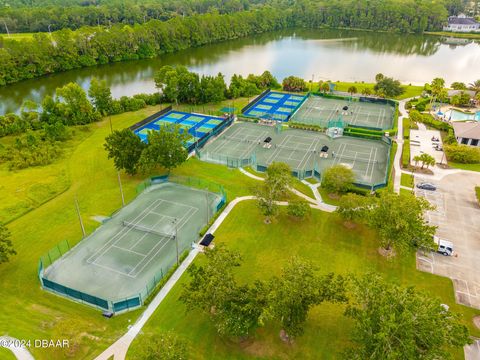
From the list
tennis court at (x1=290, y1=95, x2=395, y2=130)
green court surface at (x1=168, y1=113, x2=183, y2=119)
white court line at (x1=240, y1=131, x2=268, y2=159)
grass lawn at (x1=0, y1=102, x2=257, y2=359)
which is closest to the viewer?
grass lawn at (x1=0, y1=102, x2=257, y2=359)

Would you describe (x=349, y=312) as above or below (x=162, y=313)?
above

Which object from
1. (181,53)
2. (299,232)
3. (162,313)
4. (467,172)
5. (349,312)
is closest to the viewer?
(349,312)

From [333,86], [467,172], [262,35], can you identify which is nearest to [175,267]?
[467,172]

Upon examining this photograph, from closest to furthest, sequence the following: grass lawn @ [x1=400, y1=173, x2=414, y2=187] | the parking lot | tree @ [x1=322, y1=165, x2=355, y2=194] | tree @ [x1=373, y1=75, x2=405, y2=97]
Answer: the parking lot, tree @ [x1=322, y1=165, x2=355, y2=194], grass lawn @ [x1=400, y1=173, x2=414, y2=187], tree @ [x1=373, y1=75, x2=405, y2=97]

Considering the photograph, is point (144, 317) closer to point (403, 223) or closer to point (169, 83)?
point (403, 223)

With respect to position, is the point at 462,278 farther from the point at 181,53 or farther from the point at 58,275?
the point at 181,53

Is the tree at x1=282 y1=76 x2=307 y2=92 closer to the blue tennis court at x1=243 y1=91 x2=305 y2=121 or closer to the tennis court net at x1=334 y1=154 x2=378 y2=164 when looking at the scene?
the blue tennis court at x1=243 y1=91 x2=305 y2=121

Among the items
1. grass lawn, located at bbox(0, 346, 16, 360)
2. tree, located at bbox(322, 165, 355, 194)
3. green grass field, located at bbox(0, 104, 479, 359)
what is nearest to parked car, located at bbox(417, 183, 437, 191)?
tree, located at bbox(322, 165, 355, 194)
